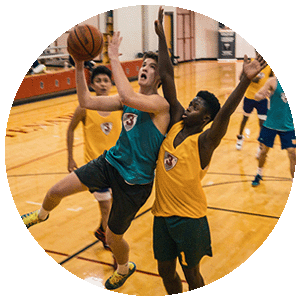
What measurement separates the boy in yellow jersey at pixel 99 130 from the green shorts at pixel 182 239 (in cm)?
48

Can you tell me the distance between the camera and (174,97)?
2.78 meters

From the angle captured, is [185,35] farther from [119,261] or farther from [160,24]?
[119,261]

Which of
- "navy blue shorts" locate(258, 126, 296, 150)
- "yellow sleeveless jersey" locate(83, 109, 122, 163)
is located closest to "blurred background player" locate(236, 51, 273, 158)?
"navy blue shorts" locate(258, 126, 296, 150)

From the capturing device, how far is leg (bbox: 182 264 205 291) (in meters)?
2.87

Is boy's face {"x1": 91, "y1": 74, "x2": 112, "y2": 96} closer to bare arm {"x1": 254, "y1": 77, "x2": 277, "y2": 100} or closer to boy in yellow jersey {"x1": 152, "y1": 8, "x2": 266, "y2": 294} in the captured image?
boy in yellow jersey {"x1": 152, "y1": 8, "x2": 266, "y2": 294}

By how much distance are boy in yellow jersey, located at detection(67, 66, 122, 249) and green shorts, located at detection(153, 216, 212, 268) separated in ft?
1.57

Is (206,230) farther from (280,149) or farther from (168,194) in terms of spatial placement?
(280,149)

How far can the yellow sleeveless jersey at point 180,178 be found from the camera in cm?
273

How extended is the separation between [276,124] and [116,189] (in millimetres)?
1230

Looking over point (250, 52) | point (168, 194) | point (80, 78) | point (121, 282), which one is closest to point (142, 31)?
point (80, 78)

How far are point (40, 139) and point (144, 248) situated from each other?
1.89 m

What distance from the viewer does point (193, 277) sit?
2.91 meters

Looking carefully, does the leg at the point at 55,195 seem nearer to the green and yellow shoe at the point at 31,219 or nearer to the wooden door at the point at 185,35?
the green and yellow shoe at the point at 31,219

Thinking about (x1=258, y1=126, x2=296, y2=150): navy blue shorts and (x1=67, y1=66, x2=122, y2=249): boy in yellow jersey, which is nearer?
(x1=67, y1=66, x2=122, y2=249): boy in yellow jersey
